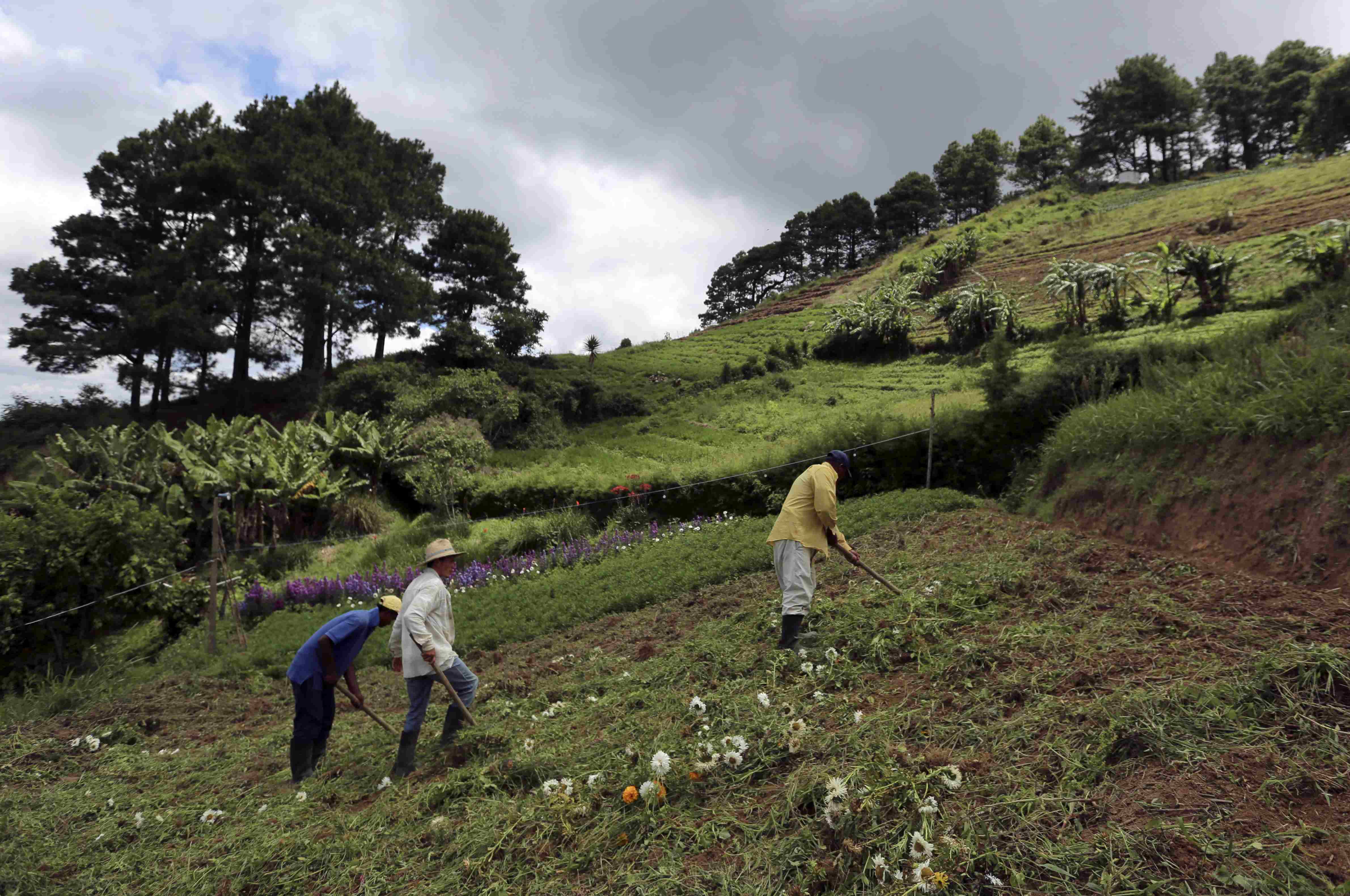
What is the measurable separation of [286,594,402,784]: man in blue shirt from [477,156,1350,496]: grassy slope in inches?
305

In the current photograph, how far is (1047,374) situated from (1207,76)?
57589 millimetres

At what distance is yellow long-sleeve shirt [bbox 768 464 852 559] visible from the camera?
5672 millimetres

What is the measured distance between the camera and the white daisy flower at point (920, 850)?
2703 millimetres

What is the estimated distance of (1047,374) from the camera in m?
11.0

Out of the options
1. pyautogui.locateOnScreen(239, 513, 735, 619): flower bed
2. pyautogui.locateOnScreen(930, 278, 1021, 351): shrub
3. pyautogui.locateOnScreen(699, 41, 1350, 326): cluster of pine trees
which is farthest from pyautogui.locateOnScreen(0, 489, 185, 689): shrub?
pyautogui.locateOnScreen(699, 41, 1350, 326): cluster of pine trees

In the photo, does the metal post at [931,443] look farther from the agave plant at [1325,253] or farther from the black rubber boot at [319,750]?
the black rubber boot at [319,750]

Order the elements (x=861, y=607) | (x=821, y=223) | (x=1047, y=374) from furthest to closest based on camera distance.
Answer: (x=821, y=223)
(x=1047, y=374)
(x=861, y=607)

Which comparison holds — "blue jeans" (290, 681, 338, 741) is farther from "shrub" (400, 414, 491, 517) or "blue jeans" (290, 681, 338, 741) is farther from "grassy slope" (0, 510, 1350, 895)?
"shrub" (400, 414, 491, 517)

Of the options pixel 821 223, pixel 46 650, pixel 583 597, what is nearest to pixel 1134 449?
pixel 583 597

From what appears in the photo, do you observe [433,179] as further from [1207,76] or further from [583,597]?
[1207,76]

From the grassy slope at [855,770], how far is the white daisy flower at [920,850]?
2.6 inches

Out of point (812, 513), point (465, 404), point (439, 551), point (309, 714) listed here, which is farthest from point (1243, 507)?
point (465, 404)

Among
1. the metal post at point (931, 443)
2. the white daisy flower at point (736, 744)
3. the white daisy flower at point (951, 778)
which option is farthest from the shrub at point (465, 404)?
the white daisy flower at point (951, 778)

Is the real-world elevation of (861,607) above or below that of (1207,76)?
below
